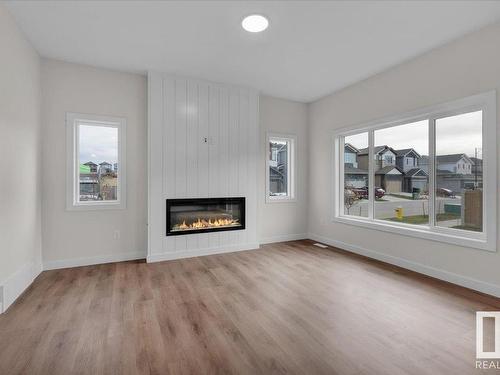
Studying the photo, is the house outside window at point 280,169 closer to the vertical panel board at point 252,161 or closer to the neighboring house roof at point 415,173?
the vertical panel board at point 252,161

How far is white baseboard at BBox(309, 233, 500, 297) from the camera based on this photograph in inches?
111

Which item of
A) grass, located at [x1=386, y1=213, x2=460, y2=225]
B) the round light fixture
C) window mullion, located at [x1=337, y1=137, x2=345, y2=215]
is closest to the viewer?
the round light fixture

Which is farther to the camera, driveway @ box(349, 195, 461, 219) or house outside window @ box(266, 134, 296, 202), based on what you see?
house outside window @ box(266, 134, 296, 202)

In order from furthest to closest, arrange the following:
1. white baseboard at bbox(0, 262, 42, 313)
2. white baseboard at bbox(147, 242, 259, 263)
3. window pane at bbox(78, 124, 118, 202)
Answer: white baseboard at bbox(147, 242, 259, 263) → window pane at bbox(78, 124, 118, 202) → white baseboard at bbox(0, 262, 42, 313)

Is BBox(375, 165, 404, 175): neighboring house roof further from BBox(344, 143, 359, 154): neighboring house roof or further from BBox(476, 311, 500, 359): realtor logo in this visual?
BBox(476, 311, 500, 359): realtor logo

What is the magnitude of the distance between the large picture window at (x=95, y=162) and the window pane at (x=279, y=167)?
9.10 ft

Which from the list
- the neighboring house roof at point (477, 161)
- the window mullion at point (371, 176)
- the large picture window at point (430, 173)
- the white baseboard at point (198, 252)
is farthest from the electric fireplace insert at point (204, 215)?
the neighboring house roof at point (477, 161)

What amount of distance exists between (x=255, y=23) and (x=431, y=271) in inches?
147

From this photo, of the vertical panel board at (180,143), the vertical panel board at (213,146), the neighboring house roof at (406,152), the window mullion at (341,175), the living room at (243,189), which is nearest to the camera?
the living room at (243,189)

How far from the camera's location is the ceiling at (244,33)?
255 cm

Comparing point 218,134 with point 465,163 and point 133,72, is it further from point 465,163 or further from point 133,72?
point 465,163

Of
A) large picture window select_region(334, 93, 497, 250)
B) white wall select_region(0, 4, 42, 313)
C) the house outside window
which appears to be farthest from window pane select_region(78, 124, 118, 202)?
large picture window select_region(334, 93, 497, 250)

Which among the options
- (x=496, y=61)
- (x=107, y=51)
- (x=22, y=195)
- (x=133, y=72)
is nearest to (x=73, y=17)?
(x=107, y=51)

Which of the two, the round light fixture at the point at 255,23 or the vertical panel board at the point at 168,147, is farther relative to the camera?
the vertical panel board at the point at 168,147
